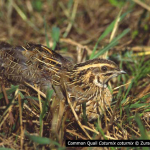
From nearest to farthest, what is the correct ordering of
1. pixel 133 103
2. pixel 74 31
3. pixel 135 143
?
pixel 135 143 → pixel 133 103 → pixel 74 31

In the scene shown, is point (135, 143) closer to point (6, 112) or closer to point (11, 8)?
point (6, 112)

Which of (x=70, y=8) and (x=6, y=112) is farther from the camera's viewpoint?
(x=70, y=8)

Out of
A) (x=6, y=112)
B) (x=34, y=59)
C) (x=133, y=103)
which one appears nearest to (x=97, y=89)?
(x=133, y=103)

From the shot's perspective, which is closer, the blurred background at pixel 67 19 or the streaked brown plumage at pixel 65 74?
the streaked brown plumage at pixel 65 74

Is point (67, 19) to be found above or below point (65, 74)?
above

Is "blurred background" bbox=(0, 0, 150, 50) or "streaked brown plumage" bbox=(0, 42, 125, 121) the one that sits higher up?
"blurred background" bbox=(0, 0, 150, 50)

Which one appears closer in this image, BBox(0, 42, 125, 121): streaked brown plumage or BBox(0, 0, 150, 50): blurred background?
BBox(0, 42, 125, 121): streaked brown plumage

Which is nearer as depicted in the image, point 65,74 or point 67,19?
point 65,74

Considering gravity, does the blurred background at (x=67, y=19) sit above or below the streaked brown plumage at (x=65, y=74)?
above
